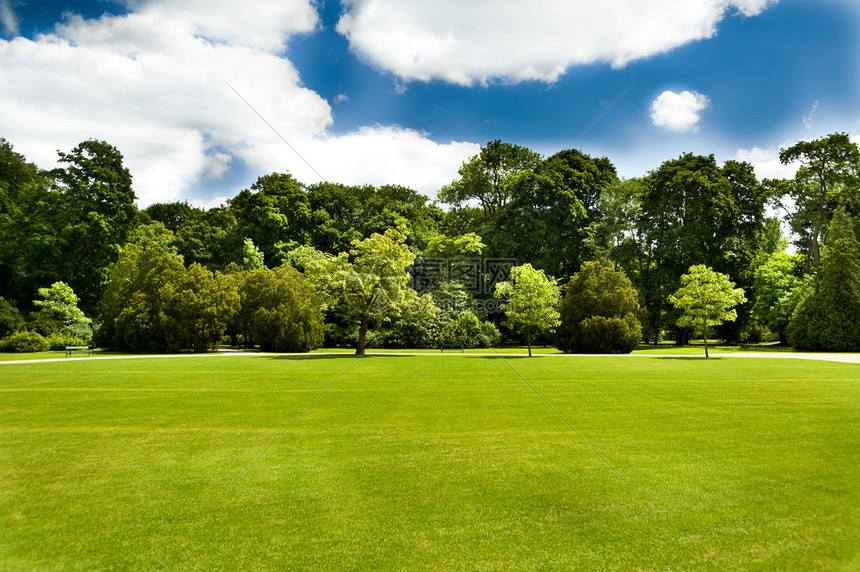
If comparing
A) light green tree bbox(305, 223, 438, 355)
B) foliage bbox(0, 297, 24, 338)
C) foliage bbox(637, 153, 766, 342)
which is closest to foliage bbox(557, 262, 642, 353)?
foliage bbox(637, 153, 766, 342)

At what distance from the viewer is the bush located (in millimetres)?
29453

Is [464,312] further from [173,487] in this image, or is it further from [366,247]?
[173,487]

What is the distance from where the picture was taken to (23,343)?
1172 inches

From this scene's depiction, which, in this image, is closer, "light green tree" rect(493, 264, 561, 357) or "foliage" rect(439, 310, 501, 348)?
"light green tree" rect(493, 264, 561, 357)

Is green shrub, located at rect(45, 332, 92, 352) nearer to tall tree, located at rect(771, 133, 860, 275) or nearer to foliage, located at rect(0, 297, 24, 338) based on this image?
foliage, located at rect(0, 297, 24, 338)

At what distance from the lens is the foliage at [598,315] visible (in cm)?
3341

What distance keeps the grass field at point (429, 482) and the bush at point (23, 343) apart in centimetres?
2400

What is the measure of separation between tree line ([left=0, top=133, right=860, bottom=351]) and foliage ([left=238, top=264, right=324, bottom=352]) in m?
0.11

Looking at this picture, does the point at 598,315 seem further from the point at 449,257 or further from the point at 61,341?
the point at 61,341

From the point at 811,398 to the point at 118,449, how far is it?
15.6 meters

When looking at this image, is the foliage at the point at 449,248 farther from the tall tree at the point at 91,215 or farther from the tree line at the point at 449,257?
the tall tree at the point at 91,215

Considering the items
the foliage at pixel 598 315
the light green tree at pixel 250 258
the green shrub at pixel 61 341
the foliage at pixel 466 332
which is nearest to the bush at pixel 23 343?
the green shrub at pixel 61 341

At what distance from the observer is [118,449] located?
735cm

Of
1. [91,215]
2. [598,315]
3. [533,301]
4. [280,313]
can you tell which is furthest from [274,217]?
[598,315]
